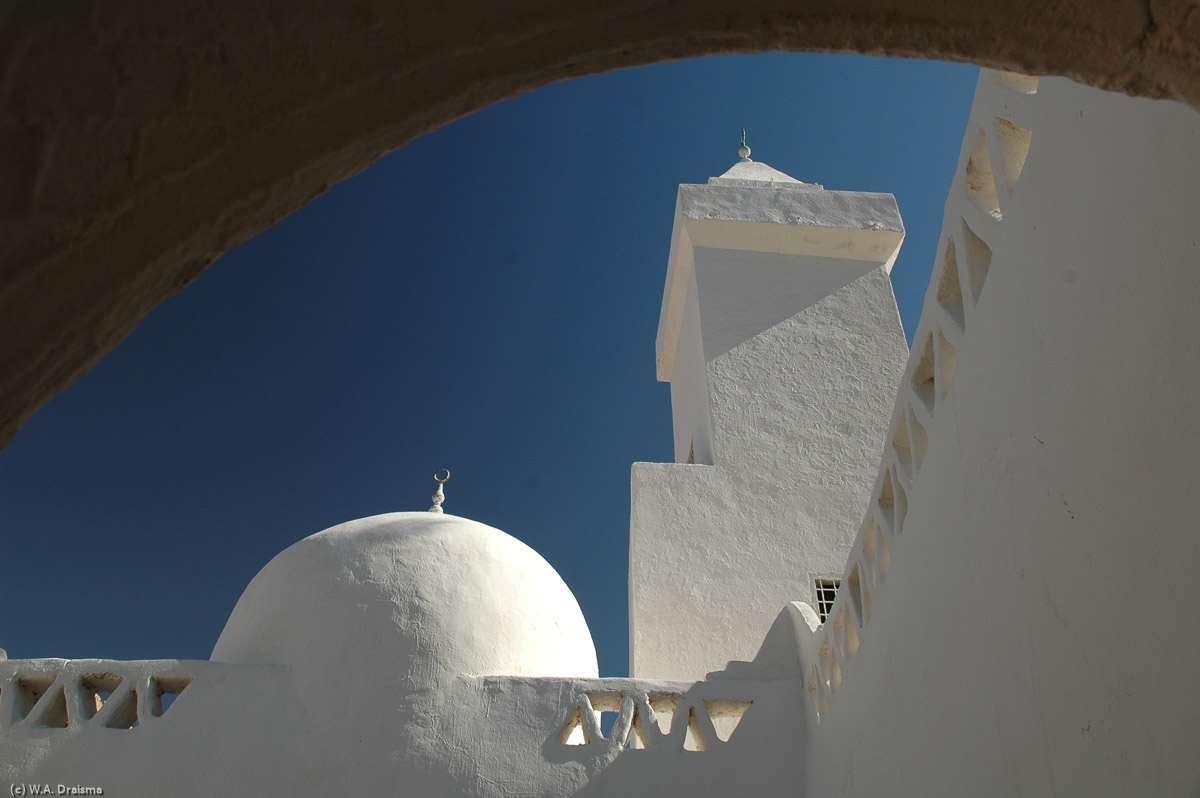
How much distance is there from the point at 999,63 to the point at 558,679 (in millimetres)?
4504

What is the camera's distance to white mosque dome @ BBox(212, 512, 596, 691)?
5277mm

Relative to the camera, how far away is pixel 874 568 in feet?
12.6

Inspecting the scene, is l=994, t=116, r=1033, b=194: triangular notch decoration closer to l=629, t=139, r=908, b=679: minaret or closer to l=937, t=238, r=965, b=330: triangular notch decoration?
l=937, t=238, r=965, b=330: triangular notch decoration

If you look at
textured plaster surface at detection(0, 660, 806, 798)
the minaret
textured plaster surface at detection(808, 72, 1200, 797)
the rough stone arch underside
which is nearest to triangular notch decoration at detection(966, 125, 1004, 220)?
textured plaster surface at detection(808, 72, 1200, 797)

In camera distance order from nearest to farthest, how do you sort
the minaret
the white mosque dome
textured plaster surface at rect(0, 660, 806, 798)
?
textured plaster surface at rect(0, 660, 806, 798) < the white mosque dome < the minaret

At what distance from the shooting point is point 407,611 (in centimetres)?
547

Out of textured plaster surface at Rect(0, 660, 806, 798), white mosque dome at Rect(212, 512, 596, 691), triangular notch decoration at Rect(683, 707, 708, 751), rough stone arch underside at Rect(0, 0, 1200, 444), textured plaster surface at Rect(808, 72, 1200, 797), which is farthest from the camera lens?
white mosque dome at Rect(212, 512, 596, 691)

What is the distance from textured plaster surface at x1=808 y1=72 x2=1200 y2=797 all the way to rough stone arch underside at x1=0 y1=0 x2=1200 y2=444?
0.78 m

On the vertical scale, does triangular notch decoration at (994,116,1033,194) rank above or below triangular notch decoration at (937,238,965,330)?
above

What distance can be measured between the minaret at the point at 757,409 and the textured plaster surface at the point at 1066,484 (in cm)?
324

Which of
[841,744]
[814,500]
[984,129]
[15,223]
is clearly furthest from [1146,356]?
[814,500]

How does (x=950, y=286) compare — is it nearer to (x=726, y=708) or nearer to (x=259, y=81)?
(x=259, y=81)

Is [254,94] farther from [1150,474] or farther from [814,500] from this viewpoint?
[814,500]

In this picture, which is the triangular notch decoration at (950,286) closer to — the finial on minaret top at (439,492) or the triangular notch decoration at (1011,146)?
the triangular notch decoration at (1011,146)
